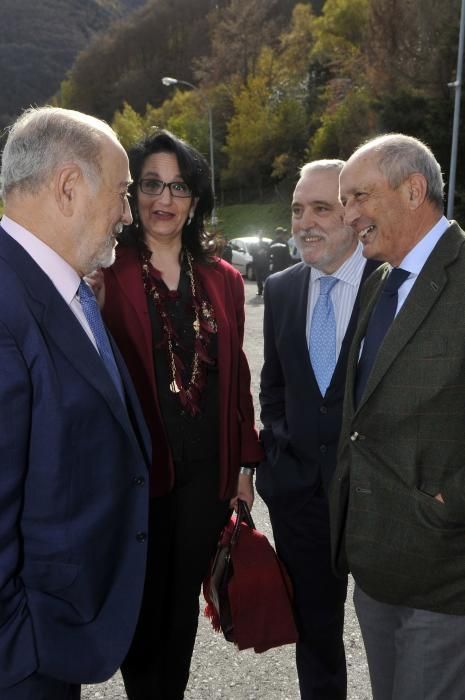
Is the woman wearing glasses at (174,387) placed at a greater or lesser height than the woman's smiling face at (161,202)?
lesser

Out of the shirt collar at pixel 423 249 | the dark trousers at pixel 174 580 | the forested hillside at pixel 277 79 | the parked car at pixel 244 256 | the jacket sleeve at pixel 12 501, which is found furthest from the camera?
the forested hillside at pixel 277 79

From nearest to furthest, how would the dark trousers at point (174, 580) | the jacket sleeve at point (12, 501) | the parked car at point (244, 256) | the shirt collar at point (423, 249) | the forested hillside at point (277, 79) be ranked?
1. the jacket sleeve at point (12, 501)
2. the shirt collar at point (423, 249)
3. the dark trousers at point (174, 580)
4. the parked car at point (244, 256)
5. the forested hillside at point (277, 79)

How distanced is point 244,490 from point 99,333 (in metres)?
1.27

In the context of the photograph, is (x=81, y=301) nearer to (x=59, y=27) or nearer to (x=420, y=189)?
(x=420, y=189)

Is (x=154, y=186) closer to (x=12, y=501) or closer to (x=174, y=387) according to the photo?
(x=174, y=387)

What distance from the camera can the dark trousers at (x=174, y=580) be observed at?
2449mm

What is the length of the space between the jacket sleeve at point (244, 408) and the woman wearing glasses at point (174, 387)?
0.04ft

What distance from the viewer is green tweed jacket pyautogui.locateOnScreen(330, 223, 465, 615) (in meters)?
1.66

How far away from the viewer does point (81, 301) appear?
5.37 feet

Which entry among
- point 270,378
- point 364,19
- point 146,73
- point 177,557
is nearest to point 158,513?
point 177,557

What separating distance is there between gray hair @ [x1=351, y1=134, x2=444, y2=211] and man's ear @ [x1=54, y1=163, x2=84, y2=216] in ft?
2.95

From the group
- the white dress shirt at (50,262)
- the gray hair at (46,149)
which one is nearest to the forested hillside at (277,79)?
the gray hair at (46,149)

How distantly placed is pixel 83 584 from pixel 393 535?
2.81ft

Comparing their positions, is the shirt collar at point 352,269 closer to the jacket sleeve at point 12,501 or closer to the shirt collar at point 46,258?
the shirt collar at point 46,258
